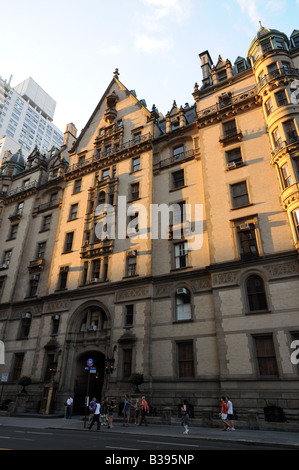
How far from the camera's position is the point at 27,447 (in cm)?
1040

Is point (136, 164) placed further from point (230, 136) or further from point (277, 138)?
point (277, 138)

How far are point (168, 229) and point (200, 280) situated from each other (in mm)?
5913

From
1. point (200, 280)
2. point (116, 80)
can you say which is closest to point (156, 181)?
point (200, 280)

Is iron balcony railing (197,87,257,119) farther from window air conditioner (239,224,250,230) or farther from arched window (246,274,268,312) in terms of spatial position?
arched window (246,274,268,312)

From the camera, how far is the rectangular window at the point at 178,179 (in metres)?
30.0

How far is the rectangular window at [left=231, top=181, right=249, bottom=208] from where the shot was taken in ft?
80.7

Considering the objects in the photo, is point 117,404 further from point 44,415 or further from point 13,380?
point 13,380

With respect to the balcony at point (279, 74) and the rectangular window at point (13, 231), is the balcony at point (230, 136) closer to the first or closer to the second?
the balcony at point (279, 74)

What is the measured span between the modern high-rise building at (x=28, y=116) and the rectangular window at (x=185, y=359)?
Answer: 366 ft

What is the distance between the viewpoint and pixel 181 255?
25.9 m

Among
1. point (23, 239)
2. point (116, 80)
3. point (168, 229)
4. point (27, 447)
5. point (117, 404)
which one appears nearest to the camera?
point (27, 447)

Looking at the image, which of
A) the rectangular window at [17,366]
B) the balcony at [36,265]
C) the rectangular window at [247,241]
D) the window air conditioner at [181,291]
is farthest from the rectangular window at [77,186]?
the rectangular window at [247,241]
